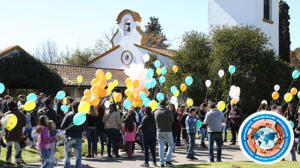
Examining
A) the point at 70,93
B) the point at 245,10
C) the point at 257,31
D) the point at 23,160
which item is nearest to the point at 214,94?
the point at 257,31

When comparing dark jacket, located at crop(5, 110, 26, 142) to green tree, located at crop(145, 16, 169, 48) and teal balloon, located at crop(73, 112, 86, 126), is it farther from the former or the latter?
green tree, located at crop(145, 16, 169, 48)

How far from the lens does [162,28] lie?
206 feet

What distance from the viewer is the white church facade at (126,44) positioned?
3916cm

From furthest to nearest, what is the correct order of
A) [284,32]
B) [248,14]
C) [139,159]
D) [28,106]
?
1. [284,32]
2. [248,14]
3. [139,159]
4. [28,106]

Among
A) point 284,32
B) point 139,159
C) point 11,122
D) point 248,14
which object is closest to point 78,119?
point 11,122

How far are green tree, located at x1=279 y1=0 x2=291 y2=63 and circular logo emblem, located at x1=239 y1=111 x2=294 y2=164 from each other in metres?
29.4

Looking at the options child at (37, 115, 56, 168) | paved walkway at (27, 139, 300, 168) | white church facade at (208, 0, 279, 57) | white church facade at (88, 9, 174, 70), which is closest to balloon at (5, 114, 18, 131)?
child at (37, 115, 56, 168)

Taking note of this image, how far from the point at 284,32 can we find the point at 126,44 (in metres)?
16.0

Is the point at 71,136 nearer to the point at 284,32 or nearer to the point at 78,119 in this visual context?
the point at 78,119

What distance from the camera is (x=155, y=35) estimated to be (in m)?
61.2

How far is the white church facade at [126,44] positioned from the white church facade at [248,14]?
907cm

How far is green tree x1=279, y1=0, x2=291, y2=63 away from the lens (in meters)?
33.8

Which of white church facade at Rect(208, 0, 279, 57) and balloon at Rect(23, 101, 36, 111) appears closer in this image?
balloon at Rect(23, 101, 36, 111)

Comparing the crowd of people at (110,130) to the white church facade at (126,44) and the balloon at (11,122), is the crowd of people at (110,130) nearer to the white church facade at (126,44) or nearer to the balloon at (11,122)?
the balloon at (11,122)
